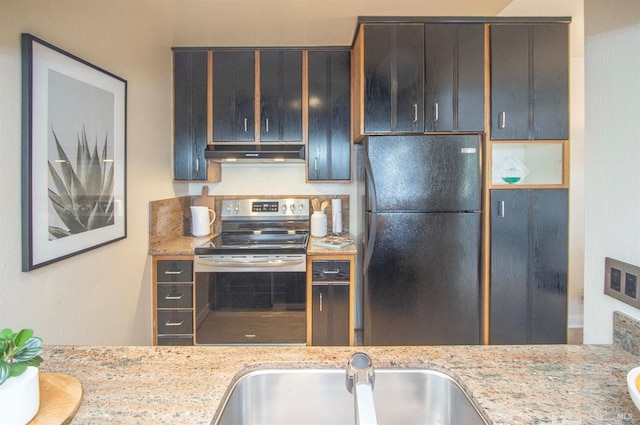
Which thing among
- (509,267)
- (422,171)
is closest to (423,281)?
(509,267)

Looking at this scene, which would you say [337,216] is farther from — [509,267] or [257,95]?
[509,267]

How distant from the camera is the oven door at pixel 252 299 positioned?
2.52 m

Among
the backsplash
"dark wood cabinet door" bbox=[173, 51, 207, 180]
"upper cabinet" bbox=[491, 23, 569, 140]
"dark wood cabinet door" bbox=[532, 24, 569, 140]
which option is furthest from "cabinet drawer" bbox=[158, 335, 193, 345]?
"dark wood cabinet door" bbox=[532, 24, 569, 140]

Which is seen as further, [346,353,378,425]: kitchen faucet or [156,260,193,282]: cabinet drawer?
[156,260,193,282]: cabinet drawer

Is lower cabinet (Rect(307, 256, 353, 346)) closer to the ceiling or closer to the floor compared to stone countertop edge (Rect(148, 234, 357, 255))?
closer to the floor

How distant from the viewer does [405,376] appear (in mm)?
938

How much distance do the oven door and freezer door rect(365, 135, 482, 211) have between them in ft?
2.50

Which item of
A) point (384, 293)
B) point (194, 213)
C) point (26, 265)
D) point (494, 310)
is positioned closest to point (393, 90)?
point (384, 293)

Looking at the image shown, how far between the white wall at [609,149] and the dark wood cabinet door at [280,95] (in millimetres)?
2050

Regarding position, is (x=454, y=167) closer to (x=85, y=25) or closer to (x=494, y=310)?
(x=494, y=310)

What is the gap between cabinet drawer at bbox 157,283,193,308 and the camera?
2545 millimetres

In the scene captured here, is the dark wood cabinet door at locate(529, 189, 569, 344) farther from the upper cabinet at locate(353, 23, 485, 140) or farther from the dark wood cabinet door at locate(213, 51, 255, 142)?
the dark wood cabinet door at locate(213, 51, 255, 142)

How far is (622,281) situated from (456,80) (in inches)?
70.7

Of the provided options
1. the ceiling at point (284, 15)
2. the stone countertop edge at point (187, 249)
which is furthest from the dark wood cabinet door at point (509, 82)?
the stone countertop edge at point (187, 249)
